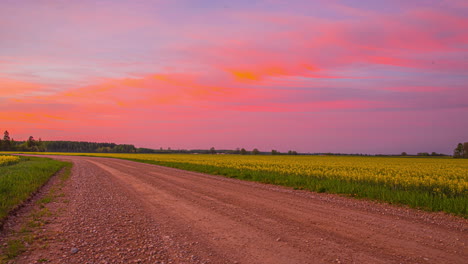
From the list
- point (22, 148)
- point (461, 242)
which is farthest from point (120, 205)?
point (22, 148)

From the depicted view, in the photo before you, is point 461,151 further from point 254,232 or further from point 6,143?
point 6,143

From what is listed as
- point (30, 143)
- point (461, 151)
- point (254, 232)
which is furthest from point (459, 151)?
point (30, 143)

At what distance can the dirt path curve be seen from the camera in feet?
19.6

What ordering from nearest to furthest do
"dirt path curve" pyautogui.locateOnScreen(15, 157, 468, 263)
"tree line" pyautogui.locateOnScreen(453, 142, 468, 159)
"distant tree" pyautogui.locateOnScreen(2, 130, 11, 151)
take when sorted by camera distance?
"dirt path curve" pyautogui.locateOnScreen(15, 157, 468, 263) < "tree line" pyautogui.locateOnScreen(453, 142, 468, 159) < "distant tree" pyautogui.locateOnScreen(2, 130, 11, 151)

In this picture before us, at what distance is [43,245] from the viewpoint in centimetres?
675

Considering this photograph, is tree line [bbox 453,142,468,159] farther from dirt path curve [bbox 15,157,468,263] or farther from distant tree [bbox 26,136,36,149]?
distant tree [bbox 26,136,36,149]

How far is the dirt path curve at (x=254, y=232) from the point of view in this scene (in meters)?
5.97

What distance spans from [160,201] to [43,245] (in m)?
5.81

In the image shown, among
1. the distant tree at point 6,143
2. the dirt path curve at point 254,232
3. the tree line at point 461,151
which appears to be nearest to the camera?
the dirt path curve at point 254,232

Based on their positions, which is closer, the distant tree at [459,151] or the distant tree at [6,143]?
the distant tree at [459,151]

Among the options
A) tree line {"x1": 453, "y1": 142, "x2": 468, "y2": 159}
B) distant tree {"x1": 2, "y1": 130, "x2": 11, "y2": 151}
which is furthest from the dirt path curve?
distant tree {"x1": 2, "y1": 130, "x2": 11, "y2": 151}

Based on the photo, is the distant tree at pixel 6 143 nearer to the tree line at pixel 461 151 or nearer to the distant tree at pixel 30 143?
the distant tree at pixel 30 143

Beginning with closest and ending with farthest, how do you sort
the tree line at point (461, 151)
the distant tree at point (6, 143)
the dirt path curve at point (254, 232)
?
the dirt path curve at point (254, 232)
the tree line at point (461, 151)
the distant tree at point (6, 143)

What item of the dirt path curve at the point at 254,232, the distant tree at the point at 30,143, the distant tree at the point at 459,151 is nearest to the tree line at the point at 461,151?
the distant tree at the point at 459,151
